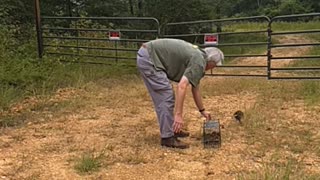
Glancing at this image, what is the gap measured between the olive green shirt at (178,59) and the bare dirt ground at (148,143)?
731mm

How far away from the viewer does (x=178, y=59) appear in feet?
14.5

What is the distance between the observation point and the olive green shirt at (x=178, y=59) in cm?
424

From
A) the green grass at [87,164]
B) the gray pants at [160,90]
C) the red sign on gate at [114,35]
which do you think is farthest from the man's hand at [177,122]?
the red sign on gate at [114,35]

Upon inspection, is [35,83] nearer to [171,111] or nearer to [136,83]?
[136,83]

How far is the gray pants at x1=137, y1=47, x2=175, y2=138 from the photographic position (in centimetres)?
445

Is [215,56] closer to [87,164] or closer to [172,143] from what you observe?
[172,143]

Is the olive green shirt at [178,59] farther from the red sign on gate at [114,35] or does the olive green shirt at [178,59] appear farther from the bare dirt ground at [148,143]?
the red sign on gate at [114,35]

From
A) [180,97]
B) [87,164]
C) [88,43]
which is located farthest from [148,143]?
[88,43]

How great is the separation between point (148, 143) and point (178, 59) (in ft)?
3.03

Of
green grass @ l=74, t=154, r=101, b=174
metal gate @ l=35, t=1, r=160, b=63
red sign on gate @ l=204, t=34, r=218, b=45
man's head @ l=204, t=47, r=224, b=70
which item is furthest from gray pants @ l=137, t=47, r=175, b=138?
metal gate @ l=35, t=1, r=160, b=63

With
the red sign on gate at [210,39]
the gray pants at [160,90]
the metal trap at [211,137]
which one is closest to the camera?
the gray pants at [160,90]

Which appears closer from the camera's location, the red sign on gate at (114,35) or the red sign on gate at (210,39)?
the red sign on gate at (210,39)

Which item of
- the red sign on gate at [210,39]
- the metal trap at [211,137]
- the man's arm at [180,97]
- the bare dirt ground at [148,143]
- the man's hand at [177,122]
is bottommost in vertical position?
the bare dirt ground at [148,143]

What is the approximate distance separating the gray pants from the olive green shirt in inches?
2.4
